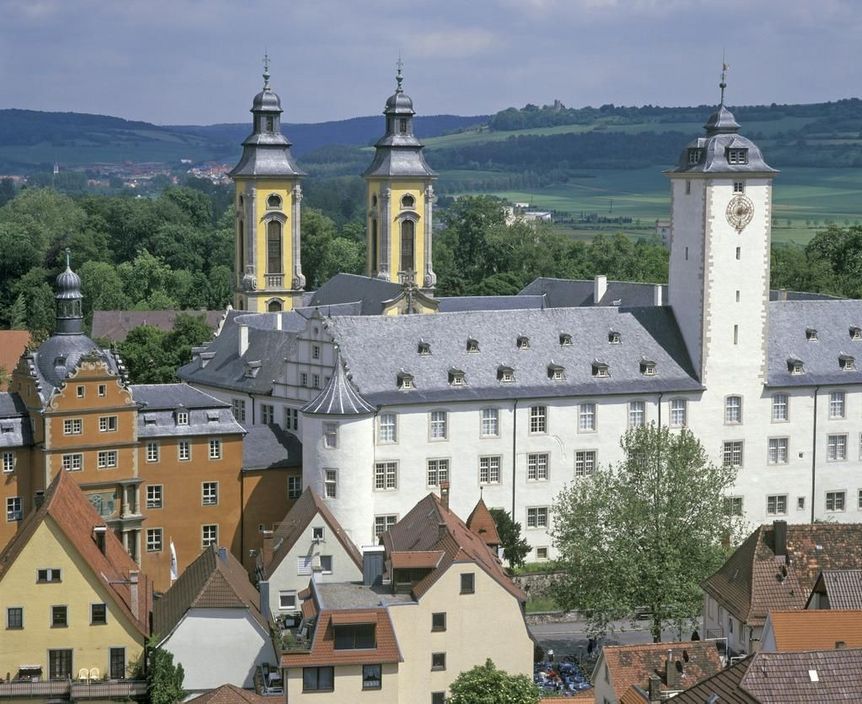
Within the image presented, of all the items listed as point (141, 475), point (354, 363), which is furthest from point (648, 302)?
point (141, 475)

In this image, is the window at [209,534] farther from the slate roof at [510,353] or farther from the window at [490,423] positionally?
the window at [490,423]

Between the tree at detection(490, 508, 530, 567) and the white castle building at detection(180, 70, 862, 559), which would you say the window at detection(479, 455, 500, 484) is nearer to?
the white castle building at detection(180, 70, 862, 559)

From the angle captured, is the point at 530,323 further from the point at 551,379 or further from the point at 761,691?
the point at 761,691

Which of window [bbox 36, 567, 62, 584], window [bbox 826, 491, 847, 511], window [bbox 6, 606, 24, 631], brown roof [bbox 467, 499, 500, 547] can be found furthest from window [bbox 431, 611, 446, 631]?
window [bbox 826, 491, 847, 511]

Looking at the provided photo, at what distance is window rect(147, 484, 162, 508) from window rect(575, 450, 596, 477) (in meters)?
17.7

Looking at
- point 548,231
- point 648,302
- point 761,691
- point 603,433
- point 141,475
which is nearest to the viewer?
point 761,691

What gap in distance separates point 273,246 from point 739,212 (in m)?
35.2

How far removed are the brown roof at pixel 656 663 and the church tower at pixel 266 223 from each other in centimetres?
5766

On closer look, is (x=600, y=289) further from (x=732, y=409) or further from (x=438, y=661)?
(x=438, y=661)

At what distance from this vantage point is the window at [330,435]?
7162 centimetres

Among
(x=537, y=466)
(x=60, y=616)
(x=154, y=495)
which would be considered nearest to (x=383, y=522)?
(x=537, y=466)

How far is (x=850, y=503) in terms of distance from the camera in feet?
267

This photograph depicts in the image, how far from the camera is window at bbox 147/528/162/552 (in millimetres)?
72000

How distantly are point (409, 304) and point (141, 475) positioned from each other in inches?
974
